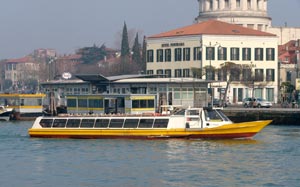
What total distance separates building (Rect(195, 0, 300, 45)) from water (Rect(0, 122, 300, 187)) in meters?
90.8

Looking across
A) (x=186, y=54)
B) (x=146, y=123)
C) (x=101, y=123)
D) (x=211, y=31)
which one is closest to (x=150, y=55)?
(x=186, y=54)

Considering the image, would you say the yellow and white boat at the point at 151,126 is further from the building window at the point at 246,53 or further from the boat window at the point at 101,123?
the building window at the point at 246,53

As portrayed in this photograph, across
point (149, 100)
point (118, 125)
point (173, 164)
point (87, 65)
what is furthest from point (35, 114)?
point (87, 65)

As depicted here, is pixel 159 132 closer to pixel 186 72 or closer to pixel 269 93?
pixel 186 72

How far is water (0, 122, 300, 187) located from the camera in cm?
3966

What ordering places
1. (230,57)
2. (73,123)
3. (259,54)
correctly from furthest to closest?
(259,54), (230,57), (73,123)

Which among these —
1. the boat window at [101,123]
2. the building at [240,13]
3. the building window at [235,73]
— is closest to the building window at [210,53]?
the building window at [235,73]

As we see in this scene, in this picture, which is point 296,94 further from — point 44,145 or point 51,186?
point 51,186

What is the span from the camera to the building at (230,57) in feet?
359

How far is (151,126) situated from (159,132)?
0.75 metres

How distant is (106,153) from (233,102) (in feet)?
201

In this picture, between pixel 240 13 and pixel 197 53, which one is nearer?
pixel 197 53

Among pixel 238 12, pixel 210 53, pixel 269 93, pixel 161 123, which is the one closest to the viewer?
pixel 161 123

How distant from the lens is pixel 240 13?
490ft
